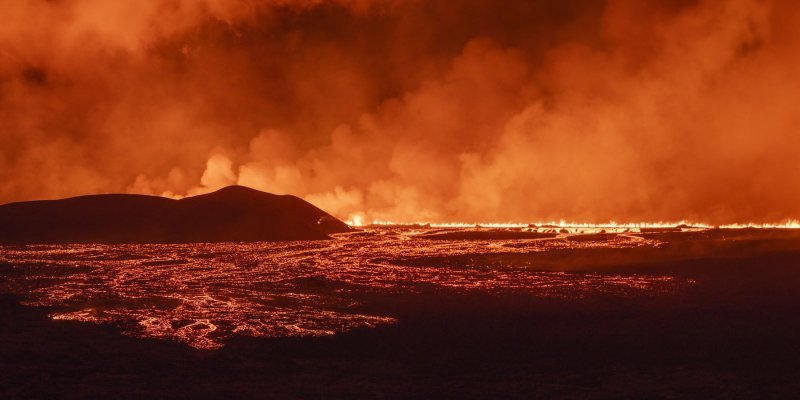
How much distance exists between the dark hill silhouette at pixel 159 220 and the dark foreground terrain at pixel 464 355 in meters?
77.4

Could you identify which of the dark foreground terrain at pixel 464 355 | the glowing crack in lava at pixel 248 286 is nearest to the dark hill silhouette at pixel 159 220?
the glowing crack in lava at pixel 248 286

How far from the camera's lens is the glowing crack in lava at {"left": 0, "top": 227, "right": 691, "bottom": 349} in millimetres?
32625

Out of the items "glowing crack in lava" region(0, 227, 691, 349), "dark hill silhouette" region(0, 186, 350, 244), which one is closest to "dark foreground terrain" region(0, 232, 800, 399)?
"glowing crack in lava" region(0, 227, 691, 349)

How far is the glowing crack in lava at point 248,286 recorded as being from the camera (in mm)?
32625

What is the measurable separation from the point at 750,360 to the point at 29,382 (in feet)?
80.7

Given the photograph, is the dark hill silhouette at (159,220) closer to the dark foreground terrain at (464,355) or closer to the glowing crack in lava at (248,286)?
the glowing crack in lava at (248,286)

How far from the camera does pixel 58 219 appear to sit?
120 meters

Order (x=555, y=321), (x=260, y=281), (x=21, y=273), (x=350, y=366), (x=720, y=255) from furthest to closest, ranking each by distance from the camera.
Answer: (x=720, y=255) → (x=21, y=273) → (x=260, y=281) → (x=555, y=321) → (x=350, y=366)

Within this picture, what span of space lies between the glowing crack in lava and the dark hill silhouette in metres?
34.9

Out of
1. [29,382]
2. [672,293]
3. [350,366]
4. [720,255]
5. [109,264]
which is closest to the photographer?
[29,382]

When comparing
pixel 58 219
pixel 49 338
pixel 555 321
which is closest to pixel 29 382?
pixel 49 338

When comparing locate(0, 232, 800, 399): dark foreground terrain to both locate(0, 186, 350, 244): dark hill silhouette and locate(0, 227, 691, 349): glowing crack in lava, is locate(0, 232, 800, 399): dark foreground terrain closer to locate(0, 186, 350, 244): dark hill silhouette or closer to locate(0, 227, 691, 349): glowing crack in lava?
locate(0, 227, 691, 349): glowing crack in lava

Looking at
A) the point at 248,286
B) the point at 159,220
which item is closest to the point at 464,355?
the point at 248,286

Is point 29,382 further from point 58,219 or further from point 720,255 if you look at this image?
point 58,219
